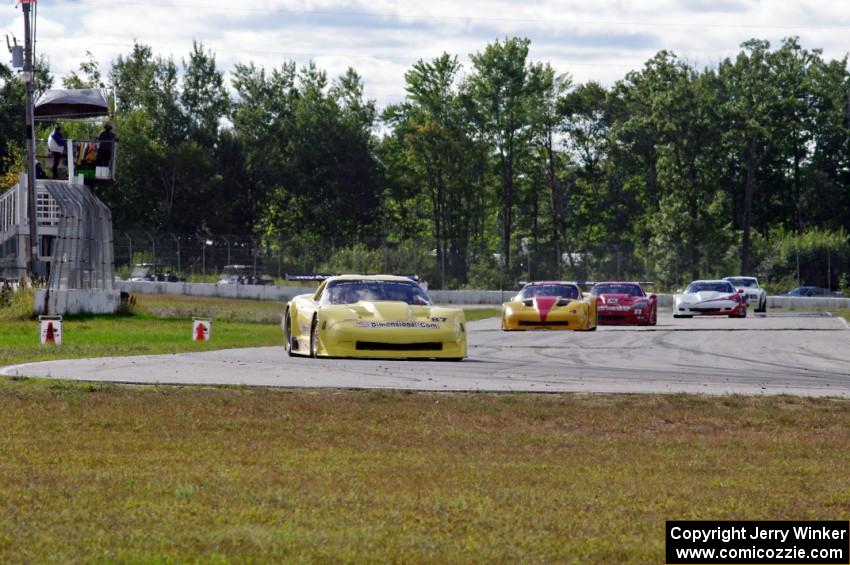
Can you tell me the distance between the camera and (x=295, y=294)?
2191 inches

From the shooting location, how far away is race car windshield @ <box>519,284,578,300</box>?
101 feet

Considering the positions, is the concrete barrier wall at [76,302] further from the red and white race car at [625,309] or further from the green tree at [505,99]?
the green tree at [505,99]

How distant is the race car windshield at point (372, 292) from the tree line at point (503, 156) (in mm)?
59196

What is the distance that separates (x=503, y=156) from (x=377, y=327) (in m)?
71.2

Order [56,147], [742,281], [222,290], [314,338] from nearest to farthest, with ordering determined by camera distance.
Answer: [314,338]
[56,147]
[742,281]
[222,290]

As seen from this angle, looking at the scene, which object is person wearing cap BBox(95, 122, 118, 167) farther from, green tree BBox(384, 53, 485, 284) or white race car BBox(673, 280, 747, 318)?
green tree BBox(384, 53, 485, 284)

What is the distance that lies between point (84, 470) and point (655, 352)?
46.3 feet

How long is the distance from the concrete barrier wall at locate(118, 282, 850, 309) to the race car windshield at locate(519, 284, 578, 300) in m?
25.6

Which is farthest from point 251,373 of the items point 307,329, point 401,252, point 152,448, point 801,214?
point 801,214

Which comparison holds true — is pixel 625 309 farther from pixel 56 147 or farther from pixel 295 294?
pixel 295 294

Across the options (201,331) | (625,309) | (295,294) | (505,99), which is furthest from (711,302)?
(505,99)

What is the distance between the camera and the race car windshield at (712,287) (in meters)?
41.5

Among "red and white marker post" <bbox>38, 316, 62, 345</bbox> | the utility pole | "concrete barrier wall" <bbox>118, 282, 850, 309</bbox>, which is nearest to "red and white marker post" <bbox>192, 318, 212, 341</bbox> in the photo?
"red and white marker post" <bbox>38, 316, 62, 345</bbox>

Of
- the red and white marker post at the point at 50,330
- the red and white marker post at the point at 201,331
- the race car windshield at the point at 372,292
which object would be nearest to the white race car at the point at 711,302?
the red and white marker post at the point at 201,331
